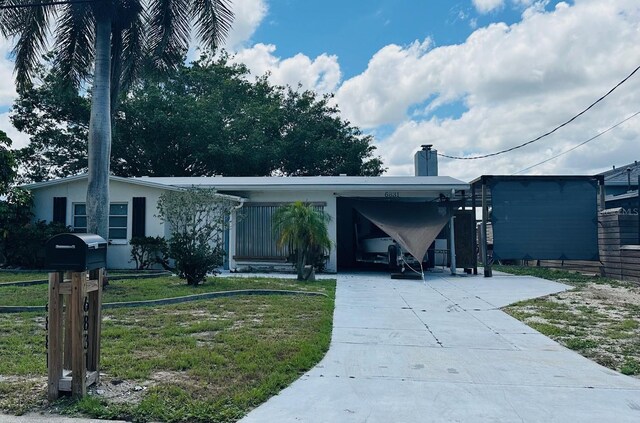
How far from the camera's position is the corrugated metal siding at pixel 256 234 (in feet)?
51.9

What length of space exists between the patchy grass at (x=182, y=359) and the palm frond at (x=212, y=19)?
6903 mm

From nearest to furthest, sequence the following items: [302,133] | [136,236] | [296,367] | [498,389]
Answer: [498,389], [296,367], [136,236], [302,133]

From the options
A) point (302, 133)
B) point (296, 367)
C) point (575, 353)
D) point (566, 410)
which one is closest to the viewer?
point (566, 410)

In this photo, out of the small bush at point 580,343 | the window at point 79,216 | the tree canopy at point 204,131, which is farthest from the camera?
the tree canopy at point 204,131

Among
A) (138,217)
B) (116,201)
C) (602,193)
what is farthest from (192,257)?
(602,193)

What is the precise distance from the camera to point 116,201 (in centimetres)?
1567

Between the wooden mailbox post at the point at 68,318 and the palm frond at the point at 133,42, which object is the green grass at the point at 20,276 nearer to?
the palm frond at the point at 133,42

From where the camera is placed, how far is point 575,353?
5.94 meters

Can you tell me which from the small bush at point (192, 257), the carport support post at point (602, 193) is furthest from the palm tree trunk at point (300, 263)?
the carport support post at point (602, 193)

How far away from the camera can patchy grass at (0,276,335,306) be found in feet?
30.0

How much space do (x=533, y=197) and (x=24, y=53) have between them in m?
14.9

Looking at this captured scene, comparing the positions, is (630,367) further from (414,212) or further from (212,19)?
(212,19)

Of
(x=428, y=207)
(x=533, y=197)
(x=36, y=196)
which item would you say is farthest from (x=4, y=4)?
(x=533, y=197)

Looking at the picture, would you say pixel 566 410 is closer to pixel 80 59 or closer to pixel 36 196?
pixel 80 59
